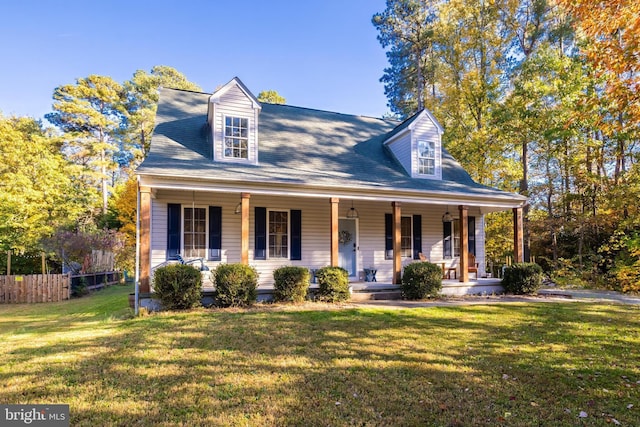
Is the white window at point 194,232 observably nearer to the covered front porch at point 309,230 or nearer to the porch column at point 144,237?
the covered front porch at point 309,230

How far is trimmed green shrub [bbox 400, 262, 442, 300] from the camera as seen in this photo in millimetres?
9562

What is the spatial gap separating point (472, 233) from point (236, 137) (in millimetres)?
9463

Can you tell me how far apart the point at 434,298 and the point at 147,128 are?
26.4 m

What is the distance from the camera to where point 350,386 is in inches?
151

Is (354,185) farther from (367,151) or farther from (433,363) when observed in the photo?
(433,363)

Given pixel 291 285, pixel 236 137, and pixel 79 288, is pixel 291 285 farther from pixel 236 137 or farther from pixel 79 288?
pixel 79 288

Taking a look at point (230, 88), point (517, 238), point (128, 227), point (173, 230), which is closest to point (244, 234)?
point (173, 230)

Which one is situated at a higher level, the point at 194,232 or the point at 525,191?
the point at 525,191

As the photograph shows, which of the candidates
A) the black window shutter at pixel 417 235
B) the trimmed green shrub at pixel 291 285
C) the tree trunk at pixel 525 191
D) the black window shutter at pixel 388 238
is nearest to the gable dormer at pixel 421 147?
the black window shutter at pixel 417 235

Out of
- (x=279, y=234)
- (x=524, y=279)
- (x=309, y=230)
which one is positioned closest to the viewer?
(x=524, y=279)

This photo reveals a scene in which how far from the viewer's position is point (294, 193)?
9.24 meters

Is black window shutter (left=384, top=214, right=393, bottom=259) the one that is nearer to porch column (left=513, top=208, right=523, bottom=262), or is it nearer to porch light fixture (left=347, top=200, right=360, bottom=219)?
porch light fixture (left=347, top=200, right=360, bottom=219)

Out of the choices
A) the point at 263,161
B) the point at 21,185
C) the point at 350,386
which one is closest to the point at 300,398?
the point at 350,386

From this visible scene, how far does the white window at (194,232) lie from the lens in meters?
9.86
